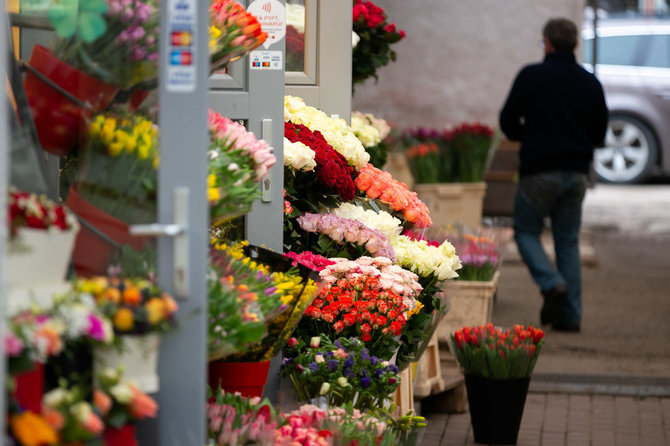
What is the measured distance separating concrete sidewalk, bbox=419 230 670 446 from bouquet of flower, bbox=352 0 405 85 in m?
1.90

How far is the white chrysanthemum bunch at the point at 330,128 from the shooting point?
4566 mm

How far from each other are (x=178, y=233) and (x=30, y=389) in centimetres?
48

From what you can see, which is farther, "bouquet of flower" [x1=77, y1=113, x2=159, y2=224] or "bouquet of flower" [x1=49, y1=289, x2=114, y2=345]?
"bouquet of flower" [x1=77, y1=113, x2=159, y2=224]

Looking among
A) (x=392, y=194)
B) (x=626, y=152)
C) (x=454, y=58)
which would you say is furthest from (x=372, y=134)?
(x=626, y=152)

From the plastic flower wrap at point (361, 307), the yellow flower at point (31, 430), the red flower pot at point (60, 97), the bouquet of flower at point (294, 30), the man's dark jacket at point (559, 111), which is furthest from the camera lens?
the man's dark jacket at point (559, 111)

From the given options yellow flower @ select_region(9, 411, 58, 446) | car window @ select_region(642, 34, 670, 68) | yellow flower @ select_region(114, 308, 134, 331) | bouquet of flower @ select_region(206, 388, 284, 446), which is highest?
car window @ select_region(642, 34, 670, 68)

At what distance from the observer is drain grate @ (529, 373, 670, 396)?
238 inches

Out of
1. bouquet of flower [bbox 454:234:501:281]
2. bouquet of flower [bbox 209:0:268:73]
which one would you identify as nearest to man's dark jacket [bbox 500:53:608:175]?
bouquet of flower [bbox 454:234:501:281]

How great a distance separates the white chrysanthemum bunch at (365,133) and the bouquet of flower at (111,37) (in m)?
3.24

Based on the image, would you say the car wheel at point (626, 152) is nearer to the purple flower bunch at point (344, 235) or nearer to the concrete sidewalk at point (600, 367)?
the concrete sidewalk at point (600, 367)

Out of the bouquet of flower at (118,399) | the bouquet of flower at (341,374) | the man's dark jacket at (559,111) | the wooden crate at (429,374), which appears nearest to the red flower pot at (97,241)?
the bouquet of flower at (118,399)

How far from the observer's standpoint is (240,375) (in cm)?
316

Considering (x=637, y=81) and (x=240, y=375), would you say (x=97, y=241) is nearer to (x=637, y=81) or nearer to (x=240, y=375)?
(x=240, y=375)

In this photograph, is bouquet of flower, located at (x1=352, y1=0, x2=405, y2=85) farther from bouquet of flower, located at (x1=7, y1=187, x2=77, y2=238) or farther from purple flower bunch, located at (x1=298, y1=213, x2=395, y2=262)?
bouquet of flower, located at (x1=7, y1=187, x2=77, y2=238)
